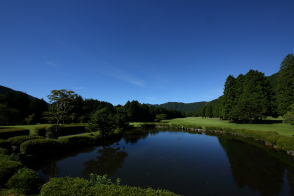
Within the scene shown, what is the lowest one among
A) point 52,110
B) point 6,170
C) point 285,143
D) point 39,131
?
point 285,143

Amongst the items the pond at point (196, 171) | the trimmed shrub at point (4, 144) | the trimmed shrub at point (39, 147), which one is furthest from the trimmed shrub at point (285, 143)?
the trimmed shrub at point (4, 144)

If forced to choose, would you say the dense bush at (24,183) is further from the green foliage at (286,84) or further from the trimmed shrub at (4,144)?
the green foliage at (286,84)

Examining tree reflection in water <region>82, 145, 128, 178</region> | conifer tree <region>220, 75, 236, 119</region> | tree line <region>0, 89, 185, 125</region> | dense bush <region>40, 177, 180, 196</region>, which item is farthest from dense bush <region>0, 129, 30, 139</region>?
conifer tree <region>220, 75, 236, 119</region>

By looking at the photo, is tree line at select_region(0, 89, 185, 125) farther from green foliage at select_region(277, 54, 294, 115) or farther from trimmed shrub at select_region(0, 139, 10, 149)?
green foliage at select_region(277, 54, 294, 115)

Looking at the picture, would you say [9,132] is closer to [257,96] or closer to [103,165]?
[103,165]

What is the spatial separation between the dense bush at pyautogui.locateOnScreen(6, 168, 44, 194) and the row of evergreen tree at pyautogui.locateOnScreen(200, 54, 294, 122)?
35119 millimetres

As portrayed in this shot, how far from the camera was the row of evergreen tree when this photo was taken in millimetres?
24203

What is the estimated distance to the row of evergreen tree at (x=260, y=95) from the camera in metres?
24.2

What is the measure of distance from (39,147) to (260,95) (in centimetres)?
4475

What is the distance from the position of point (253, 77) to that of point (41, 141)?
4687 cm

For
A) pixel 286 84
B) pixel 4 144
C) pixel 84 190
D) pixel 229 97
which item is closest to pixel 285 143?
pixel 286 84

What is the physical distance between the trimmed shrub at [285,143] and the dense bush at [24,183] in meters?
23.4

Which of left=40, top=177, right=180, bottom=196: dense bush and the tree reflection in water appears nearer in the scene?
left=40, top=177, right=180, bottom=196: dense bush

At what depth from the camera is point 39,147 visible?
13.2 metres
